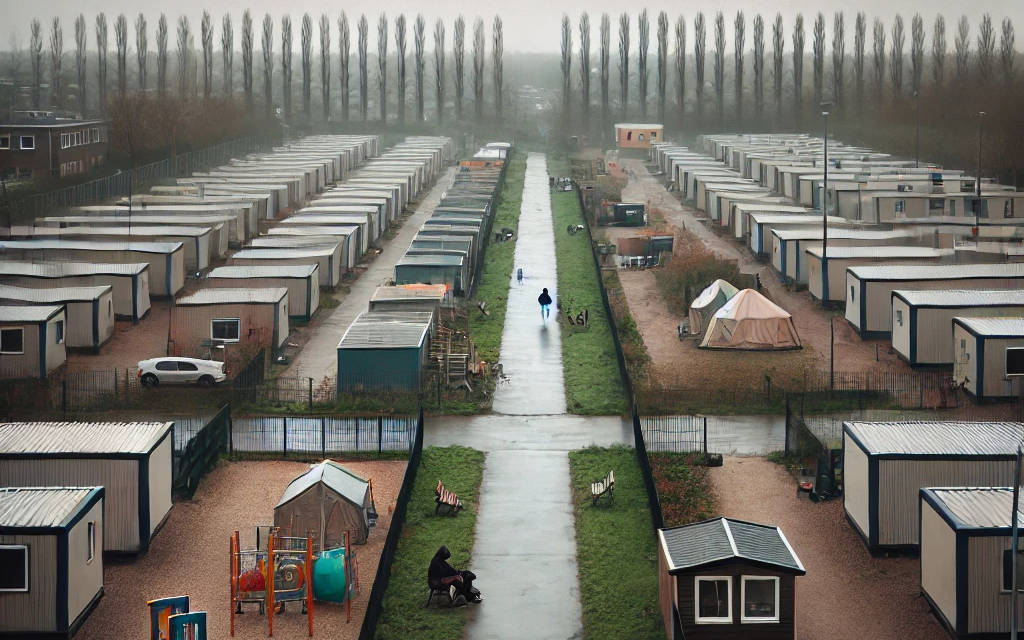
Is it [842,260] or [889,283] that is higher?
[842,260]

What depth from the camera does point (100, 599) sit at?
856 inches

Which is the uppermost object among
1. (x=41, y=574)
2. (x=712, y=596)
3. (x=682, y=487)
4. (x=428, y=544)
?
(x=41, y=574)

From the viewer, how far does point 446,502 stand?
26.0 meters

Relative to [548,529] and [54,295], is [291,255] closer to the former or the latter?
[54,295]

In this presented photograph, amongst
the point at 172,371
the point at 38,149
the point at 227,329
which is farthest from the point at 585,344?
the point at 38,149

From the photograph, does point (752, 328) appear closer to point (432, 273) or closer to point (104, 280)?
point (432, 273)

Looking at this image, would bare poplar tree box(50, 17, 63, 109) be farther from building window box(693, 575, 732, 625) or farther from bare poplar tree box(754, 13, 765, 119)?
building window box(693, 575, 732, 625)

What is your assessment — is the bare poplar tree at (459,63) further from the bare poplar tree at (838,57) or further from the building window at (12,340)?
the building window at (12,340)

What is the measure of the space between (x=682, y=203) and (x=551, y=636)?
204 ft

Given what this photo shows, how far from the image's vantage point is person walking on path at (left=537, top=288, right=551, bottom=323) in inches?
1826

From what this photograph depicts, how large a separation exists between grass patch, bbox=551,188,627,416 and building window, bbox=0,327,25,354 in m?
15.1

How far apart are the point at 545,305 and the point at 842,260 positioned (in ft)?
34.6

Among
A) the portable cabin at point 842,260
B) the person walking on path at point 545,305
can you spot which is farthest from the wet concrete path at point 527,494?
the portable cabin at point 842,260

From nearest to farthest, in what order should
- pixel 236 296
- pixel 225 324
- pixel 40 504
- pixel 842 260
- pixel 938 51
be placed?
1. pixel 40 504
2. pixel 225 324
3. pixel 236 296
4. pixel 842 260
5. pixel 938 51
